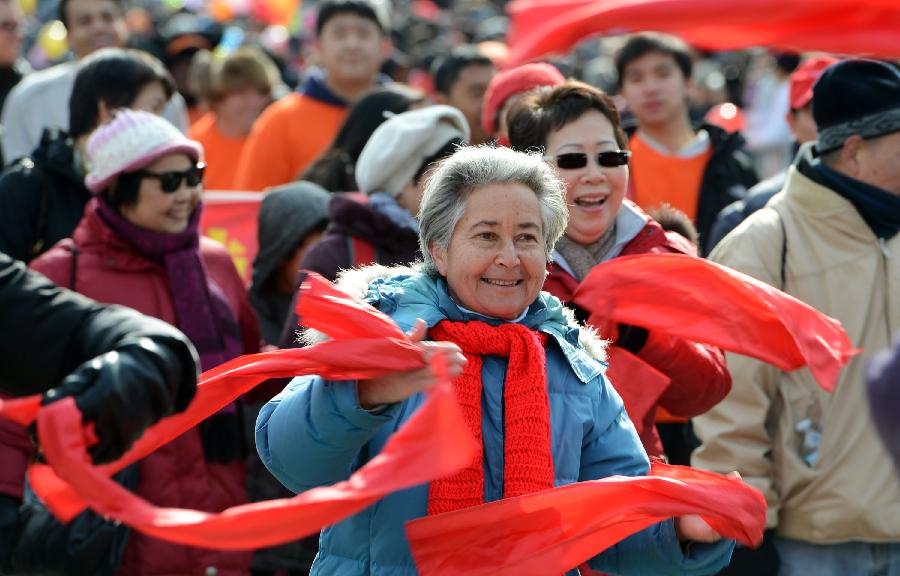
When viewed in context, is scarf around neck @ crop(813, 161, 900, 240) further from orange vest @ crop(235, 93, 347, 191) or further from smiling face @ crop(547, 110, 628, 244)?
orange vest @ crop(235, 93, 347, 191)

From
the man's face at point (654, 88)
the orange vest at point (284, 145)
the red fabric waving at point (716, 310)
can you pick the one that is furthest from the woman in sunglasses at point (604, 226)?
the orange vest at point (284, 145)

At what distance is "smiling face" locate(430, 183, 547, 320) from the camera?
4.00 metres

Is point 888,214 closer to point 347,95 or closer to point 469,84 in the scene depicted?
point 469,84

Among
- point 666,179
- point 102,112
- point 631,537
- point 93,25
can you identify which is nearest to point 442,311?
point 631,537

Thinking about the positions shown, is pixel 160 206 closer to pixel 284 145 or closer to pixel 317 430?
pixel 317 430

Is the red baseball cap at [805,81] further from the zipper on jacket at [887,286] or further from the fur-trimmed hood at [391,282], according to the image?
the fur-trimmed hood at [391,282]

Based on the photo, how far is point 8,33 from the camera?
29.4 ft

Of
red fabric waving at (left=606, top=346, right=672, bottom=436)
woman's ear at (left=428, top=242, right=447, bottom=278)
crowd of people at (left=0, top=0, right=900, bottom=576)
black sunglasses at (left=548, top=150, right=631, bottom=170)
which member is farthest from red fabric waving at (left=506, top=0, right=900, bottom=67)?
woman's ear at (left=428, top=242, right=447, bottom=278)

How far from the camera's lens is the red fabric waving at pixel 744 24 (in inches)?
247

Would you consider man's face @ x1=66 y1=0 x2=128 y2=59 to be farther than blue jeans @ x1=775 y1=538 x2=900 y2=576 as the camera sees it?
Yes

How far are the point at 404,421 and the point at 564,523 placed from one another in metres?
0.46

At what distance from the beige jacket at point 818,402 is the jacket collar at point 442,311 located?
1427 mm

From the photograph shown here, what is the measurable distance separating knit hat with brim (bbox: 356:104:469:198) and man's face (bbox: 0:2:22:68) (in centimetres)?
389

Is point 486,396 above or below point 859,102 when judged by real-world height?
below
